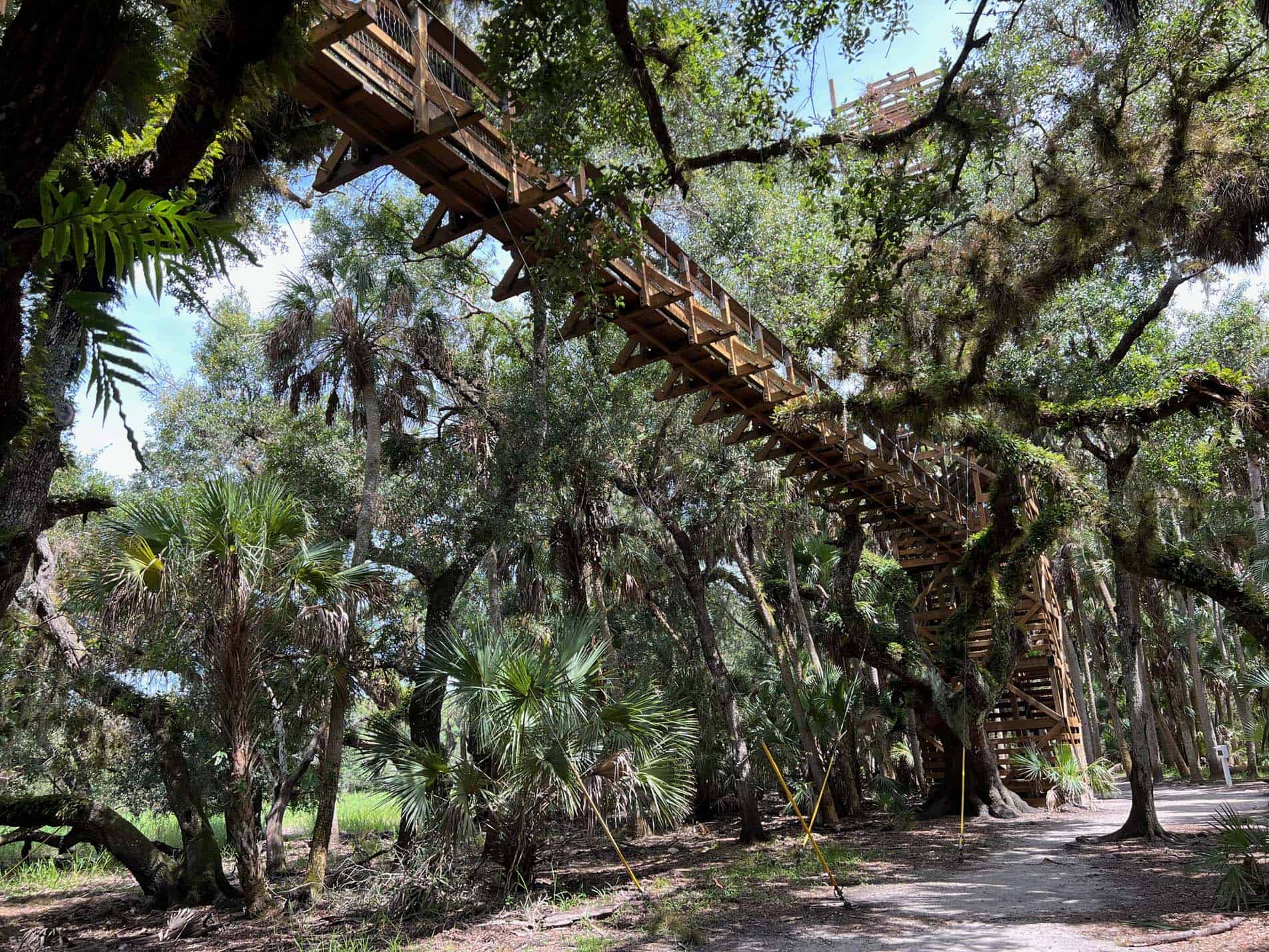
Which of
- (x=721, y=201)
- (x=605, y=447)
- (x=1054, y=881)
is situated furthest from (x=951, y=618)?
(x=721, y=201)

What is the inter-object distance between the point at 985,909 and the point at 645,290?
750 cm

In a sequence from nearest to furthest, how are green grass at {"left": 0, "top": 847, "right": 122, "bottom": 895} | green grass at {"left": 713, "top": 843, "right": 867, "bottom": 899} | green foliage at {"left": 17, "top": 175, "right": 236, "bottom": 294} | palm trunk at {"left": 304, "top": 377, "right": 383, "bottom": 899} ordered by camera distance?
1. green foliage at {"left": 17, "top": 175, "right": 236, "bottom": 294}
2. green grass at {"left": 713, "top": 843, "right": 867, "bottom": 899}
3. palm trunk at {"left": 304, "top": 377, "right": 383, "bottom": 899}
4. green grass at {"left": 0, "top": 847, "right": 122, "bottom": 895}

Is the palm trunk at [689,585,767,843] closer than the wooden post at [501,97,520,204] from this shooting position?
No

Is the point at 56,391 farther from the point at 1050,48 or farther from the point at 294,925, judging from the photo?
the point at 1050,48

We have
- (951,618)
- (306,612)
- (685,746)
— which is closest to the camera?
(306,612)

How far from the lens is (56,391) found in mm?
3268

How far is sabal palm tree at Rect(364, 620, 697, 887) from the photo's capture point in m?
10.0

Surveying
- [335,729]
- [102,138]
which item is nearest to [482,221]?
[102,138]

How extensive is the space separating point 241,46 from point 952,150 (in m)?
7.91

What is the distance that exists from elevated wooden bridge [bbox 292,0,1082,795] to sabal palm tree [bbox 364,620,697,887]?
13.1ft

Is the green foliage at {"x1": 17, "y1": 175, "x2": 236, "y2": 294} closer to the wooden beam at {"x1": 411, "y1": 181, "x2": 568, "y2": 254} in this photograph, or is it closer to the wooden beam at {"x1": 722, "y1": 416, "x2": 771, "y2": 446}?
the wooden beam at {"x1": 411, "y1": 181, "x2": 568, "y2": 254}

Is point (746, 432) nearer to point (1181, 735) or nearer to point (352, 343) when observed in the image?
point (352, 343)

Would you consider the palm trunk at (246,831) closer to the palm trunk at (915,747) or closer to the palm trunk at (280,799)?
the palm trunk at (280,799)

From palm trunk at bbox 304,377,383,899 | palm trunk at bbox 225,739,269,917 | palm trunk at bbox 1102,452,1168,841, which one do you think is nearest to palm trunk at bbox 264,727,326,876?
palm trunk at bbox 304,377,383,899
